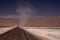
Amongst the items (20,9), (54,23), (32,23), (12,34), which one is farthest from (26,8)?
(12,34)

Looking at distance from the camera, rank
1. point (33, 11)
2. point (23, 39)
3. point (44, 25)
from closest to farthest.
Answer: point (23, 39) → point (33, 11) → point (44, 25)

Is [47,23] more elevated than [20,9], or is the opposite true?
[20,9]

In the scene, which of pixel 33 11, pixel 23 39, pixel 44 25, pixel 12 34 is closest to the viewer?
pixel 23 39

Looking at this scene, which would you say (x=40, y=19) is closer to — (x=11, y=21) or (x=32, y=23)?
(x=32, y=23)

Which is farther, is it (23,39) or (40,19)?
(40,19)

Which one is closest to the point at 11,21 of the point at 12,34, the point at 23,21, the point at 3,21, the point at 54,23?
the point at 3,21

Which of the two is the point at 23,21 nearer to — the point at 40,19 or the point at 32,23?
the point at 32,23
